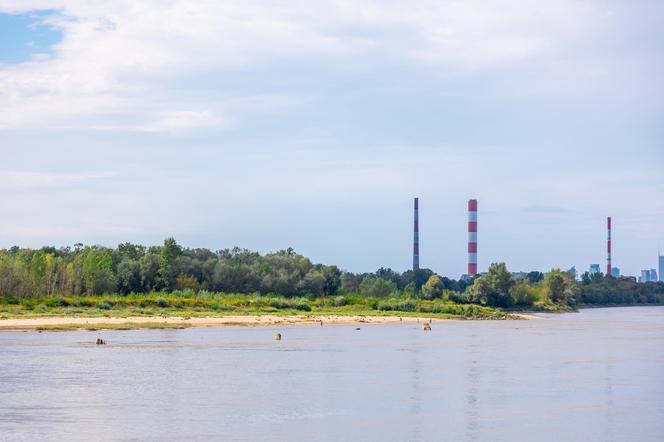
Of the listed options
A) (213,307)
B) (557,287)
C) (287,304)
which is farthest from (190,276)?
(557,287)

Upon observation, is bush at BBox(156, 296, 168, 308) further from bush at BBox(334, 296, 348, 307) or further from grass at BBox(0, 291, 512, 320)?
bush at BBox(334, 296, 348, 307)

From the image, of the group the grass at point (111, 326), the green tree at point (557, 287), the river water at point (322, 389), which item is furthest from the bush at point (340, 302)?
the green tree at point (557, 287)

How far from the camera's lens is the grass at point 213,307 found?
102 meters

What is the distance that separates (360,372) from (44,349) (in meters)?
23.7

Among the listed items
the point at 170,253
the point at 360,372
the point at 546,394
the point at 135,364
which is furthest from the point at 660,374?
the point at 170,253

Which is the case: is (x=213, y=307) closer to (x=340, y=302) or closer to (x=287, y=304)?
(x=287, y=304)

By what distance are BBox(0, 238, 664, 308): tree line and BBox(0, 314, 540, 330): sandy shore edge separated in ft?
69.3

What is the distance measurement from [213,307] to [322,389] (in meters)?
67.4

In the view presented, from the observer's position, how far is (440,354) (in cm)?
6988

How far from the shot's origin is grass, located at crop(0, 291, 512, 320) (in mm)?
102188

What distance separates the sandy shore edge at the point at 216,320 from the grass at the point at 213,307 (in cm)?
261

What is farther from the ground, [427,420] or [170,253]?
[170,253]

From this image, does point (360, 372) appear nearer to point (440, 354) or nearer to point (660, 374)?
point (440, 354)

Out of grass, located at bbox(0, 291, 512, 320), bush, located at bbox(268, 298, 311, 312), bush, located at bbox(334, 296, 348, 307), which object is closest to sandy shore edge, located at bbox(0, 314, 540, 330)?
grass, located at bbox(0, 291, 512, 320)
